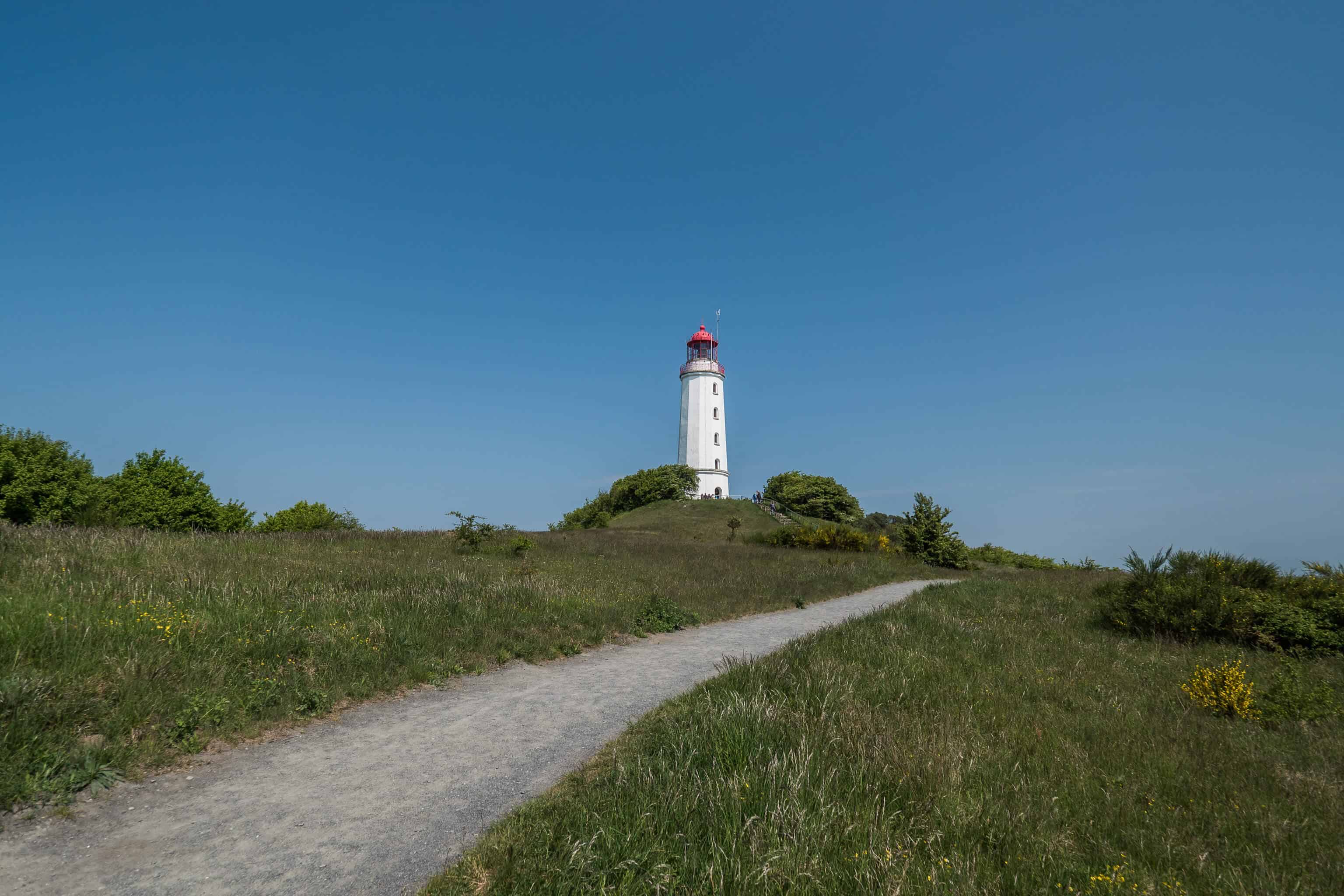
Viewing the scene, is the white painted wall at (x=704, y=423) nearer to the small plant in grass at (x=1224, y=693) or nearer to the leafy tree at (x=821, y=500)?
the leafy tree at (x=821, y=500)

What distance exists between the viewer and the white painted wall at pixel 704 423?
78438 millimetres

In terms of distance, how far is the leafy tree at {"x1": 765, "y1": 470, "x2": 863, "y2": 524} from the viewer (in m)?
75.8

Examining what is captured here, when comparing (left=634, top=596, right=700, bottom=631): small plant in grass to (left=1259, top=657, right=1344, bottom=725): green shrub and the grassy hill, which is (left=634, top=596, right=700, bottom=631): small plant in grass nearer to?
(left=1259, top=657, right=1344, bottom=725): green shrub

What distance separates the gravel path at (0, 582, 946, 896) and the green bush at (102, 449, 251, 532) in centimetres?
3797


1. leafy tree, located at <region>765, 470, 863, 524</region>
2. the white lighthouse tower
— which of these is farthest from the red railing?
leafy tree, located at <region>765, 470, 863, 524</region>

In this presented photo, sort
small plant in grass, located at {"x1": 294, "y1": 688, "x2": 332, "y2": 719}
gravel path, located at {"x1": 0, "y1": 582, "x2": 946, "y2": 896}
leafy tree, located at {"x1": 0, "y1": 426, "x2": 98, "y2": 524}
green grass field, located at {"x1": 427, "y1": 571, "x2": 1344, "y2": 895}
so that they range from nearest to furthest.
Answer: green grass field, located at {"x1": 427, "y1": 571, "x2": 1344, "y2": 895} → gravel path, located at {"x1": 0, "y1": 582, "x2": 946, "y2": 896} → small plant in grass, located at {"x1": 294, "y1": 688, "x2": 332, "y2": 719} → leafy tree, located at {"x1": 0, "y1": 426, "x2": 98, "y2": 524}

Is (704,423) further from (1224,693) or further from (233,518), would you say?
(1224,693)

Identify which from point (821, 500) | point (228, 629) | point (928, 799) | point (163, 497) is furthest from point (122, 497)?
point (821, 500)

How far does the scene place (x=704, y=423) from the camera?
78.5 m

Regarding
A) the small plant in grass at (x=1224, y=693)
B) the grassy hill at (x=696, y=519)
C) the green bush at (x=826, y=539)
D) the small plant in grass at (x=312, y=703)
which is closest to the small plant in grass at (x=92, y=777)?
the small plant in grass at (x=312, y=703)

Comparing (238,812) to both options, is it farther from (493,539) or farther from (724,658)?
(493,539)

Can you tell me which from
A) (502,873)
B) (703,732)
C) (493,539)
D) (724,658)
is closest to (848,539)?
(493,539)

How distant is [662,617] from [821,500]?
64.0 meters

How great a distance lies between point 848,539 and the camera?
126 ft
